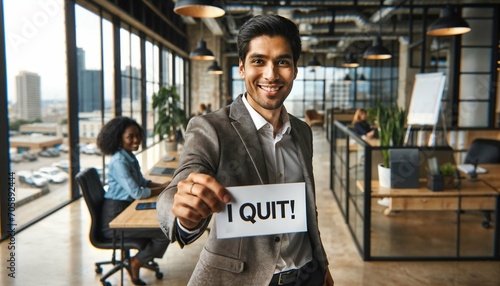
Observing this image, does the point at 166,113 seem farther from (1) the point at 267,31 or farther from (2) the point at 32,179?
(1) the point at 267,31

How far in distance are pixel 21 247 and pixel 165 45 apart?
893 cm

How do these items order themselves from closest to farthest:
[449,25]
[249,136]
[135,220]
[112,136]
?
[249,136] < [135,220] < [112,136] < [449,25]

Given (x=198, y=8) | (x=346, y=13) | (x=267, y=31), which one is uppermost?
(x=346, y=13)

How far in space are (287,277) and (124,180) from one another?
7.04 feet

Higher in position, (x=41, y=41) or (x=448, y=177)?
(x=41, y=41)

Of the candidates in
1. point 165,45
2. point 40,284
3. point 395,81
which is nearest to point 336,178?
point 40,284

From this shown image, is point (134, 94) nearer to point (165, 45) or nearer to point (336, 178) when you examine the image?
point (165, 45)

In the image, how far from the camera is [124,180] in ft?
10.2

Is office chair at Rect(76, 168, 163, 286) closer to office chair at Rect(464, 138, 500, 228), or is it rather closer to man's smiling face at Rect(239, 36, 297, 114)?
man's smiling face at Rect(239, 36, 297, 114)

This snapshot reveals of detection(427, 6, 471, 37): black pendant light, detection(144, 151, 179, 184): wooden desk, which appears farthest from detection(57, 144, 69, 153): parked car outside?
detection(427, 6, 471, 37): black pendant light

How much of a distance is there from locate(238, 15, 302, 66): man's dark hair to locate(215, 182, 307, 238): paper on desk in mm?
358

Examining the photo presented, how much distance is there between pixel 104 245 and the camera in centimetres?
306

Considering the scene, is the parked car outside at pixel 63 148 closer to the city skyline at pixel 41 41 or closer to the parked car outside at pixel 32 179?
the parked car outside at pixel 32 179

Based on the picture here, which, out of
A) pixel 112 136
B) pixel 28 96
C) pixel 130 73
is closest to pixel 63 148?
pixel 28 96
